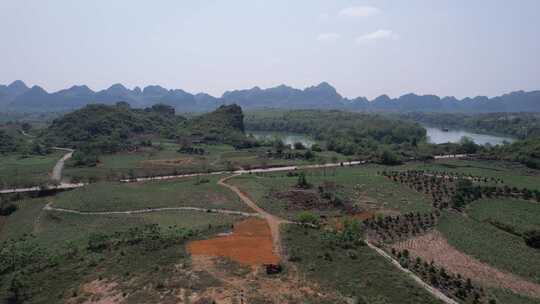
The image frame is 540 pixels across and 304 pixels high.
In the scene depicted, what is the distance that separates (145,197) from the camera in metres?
55.4

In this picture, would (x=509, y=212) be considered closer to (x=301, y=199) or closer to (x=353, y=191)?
(x=353, y=191)

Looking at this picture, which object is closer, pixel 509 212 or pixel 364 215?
pixel 364 215

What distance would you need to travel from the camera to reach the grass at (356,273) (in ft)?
80.1

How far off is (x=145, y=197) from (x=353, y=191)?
3219 cm

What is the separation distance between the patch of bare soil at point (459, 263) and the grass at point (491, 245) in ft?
3.34

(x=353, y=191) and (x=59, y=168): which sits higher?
(x=59, y=168)

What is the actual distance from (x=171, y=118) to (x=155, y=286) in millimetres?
157270

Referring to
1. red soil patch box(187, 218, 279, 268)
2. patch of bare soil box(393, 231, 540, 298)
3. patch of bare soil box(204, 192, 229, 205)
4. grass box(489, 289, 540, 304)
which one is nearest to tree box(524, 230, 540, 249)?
patch of bare soil box(393, 231, 540, 298)

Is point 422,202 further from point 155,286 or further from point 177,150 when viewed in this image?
point 177,150

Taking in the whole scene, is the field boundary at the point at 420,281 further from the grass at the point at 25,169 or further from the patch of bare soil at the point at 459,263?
the grass at the point at 25,169

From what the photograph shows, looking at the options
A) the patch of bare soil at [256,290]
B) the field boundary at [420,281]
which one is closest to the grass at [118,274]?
the patch of bare soil at [256,290]

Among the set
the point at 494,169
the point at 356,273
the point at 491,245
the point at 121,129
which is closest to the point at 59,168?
the point at 121,129

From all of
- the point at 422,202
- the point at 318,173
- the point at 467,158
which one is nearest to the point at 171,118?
the point at 318,173

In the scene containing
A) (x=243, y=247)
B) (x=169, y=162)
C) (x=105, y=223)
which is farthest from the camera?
(x=169, y=162)
